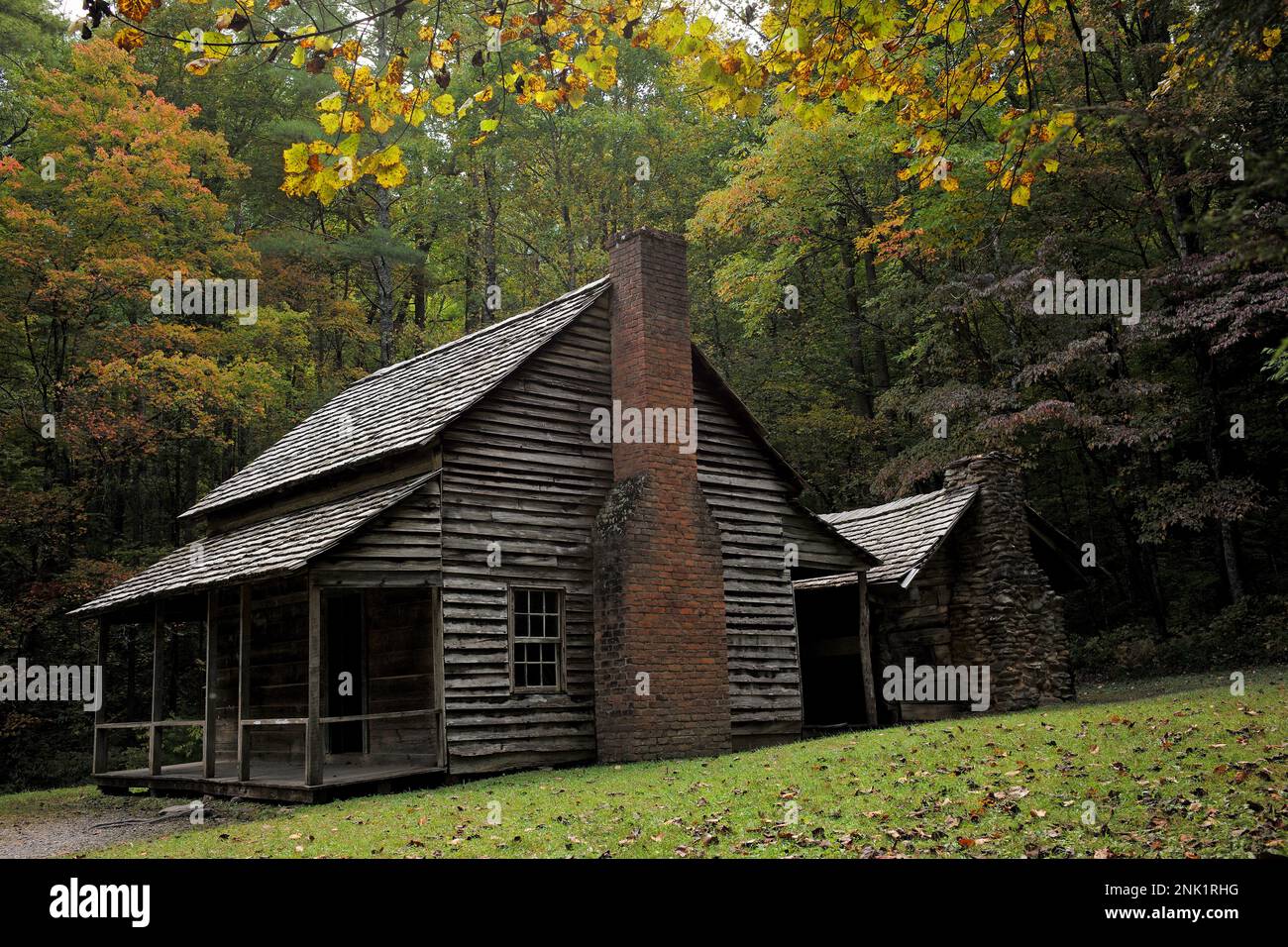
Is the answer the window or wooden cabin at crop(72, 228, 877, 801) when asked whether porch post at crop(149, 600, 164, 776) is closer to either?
wooden cabin at crop(72, 228, 877, 801)

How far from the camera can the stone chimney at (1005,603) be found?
63.7ft

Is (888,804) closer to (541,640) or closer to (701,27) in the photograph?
(701,27)

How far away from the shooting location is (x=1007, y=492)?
67.7 ft

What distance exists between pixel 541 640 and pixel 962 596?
9087 millimetres

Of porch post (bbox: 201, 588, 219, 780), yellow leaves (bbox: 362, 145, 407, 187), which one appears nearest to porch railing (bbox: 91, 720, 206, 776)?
porch post (bbox: 201, 588, 219, 780)

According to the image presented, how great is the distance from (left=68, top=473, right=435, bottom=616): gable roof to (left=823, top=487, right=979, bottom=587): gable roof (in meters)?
9.54

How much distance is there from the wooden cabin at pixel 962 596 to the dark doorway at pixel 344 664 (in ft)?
29.4

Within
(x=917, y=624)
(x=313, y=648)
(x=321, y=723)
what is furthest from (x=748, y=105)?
(x=917, y=624)

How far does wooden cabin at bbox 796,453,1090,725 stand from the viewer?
64.2 feet

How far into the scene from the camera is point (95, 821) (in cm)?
1459

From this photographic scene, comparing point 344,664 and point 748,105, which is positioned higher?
point 748,105

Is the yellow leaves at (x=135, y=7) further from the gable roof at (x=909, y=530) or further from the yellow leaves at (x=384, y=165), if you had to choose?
the gable roof at (x=909, y=530)
